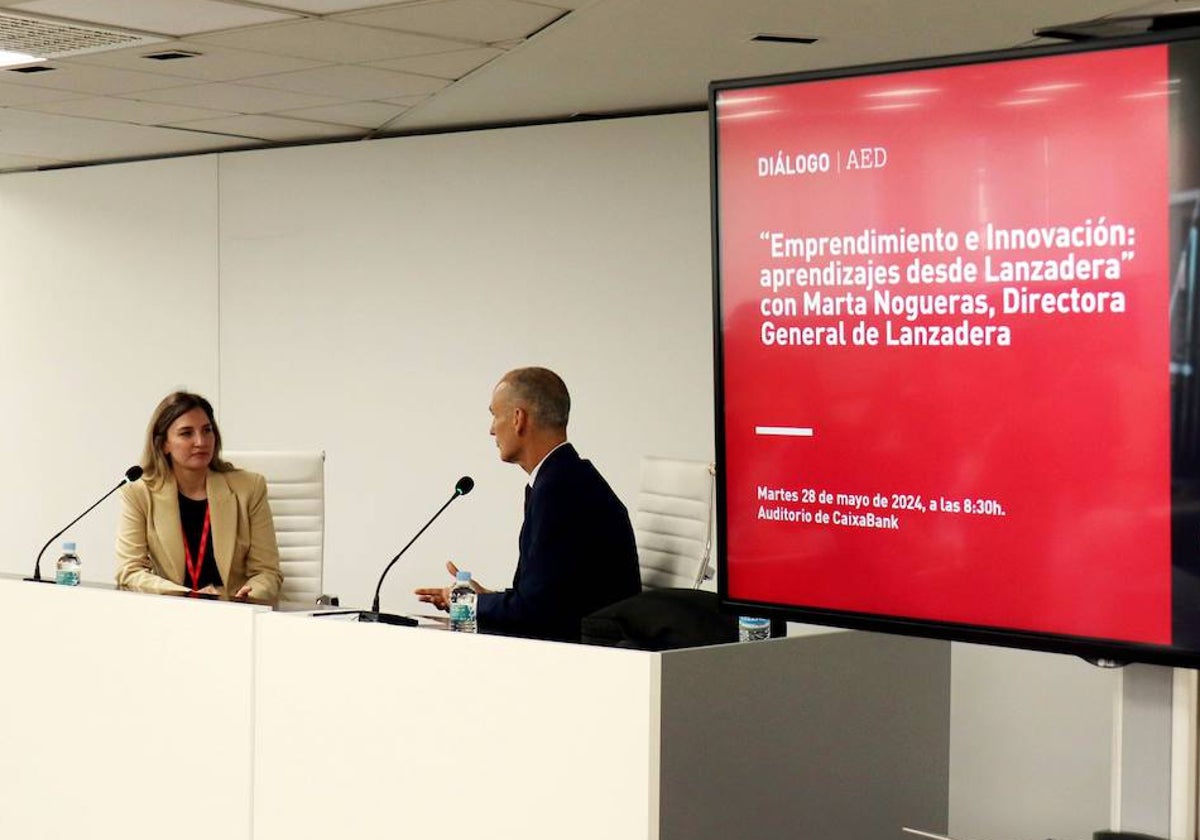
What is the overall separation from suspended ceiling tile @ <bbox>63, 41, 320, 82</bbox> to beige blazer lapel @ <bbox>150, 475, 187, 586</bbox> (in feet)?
5.38

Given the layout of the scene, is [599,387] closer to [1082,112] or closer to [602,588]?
[602,588]

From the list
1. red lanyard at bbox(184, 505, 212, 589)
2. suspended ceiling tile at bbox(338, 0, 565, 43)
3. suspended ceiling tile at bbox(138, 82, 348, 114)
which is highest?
suspended ceiling tile at bbox(138, 82, 348, 114)

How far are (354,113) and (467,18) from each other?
212 cm

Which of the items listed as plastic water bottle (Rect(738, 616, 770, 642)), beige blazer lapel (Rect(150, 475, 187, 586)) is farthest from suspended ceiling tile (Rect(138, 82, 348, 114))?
plastic water bottle (Rect(738, 616, 770, 642))

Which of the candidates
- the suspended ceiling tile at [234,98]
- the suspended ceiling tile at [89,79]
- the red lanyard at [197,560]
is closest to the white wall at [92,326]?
the suspended ceiling tile at [234,98]

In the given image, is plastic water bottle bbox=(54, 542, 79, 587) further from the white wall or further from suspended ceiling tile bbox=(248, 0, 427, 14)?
the white wall

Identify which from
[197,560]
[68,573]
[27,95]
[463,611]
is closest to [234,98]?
[27,95]

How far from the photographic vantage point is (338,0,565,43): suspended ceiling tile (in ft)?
16.5

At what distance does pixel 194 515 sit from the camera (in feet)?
16.6

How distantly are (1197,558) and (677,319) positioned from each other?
15.9 feet

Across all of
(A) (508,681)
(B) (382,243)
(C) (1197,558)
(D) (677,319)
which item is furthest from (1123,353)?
(B) (382,243)

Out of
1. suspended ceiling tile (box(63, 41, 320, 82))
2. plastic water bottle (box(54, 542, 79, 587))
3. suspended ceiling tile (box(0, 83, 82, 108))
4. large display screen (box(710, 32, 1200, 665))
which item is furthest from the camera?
suspended ceiling tile (box(0, 83, 82, 108))

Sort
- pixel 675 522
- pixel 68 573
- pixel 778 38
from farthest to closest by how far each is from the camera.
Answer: pixel 778 38 < pixel 675 522 < pixel 68 573

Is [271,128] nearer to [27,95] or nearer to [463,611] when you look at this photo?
[27,95]
